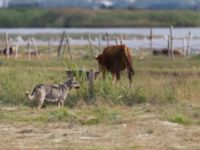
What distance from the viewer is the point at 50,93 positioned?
19500 millimetres

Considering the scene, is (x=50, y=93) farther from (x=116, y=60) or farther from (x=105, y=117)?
(x=116, y=60)

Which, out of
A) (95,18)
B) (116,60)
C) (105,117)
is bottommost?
(95,18)

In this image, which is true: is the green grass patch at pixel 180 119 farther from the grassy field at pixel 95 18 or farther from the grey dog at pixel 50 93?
the grassy field at pixel 95 18

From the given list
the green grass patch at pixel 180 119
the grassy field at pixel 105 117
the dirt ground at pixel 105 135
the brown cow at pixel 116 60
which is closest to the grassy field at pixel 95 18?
the brown cow at pixel 116 60

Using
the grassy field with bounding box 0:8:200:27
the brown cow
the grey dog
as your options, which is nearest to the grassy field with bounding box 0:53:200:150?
the grey dog

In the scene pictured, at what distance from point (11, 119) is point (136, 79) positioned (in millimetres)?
8376

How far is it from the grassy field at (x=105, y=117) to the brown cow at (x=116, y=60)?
0.88 m

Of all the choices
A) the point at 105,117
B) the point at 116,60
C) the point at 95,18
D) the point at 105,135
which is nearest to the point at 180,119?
the point at 105,117

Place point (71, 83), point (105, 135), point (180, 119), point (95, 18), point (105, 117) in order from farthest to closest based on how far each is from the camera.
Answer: point (95, 18), point (71, 83), point (105, 117), point (180, 119), point (105, 135)

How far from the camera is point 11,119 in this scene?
1769 centimetres

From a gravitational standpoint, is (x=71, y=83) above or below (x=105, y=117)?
above

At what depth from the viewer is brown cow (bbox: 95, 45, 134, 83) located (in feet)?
77.0

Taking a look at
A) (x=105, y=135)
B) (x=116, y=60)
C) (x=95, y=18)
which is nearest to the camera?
(x=105, y=135)

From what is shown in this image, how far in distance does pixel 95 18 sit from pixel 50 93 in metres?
89.7
